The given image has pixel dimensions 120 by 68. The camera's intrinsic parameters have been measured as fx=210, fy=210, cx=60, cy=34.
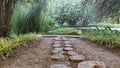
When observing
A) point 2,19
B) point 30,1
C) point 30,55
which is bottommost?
point 30,55

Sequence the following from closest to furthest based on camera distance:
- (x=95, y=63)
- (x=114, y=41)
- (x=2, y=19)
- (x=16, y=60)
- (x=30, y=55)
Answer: (x=95, y=63), (x=16, y=60), (x=30, y=55), (x=114, y=41), (x=2, y=19)

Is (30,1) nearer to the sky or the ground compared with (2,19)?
nearer to the sky

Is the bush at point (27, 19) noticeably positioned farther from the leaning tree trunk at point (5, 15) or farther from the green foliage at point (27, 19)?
the leaning tree trunk at point (5, 15)

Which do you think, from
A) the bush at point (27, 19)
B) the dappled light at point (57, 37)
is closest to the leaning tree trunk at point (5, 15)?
the dappled light at point (57, 37)

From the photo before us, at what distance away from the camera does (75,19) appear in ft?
39.6

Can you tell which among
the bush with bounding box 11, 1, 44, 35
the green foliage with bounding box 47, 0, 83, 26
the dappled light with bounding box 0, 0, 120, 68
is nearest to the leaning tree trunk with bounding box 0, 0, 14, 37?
the dappled light with bounding box 0, 0, 120, 68

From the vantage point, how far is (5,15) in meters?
4.75

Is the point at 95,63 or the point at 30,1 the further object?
the point at 30,1

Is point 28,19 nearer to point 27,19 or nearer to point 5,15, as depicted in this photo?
point 27,19

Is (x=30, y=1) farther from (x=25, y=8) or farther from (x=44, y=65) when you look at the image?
(x=44, y=65)

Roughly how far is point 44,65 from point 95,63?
738mm

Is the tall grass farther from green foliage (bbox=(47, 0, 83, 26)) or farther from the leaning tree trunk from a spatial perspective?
green foliage (bbox=(47, 0, 83, 26))

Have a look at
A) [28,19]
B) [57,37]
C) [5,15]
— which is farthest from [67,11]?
[5,15]

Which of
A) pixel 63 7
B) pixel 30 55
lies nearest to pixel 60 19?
pixel 63 7
